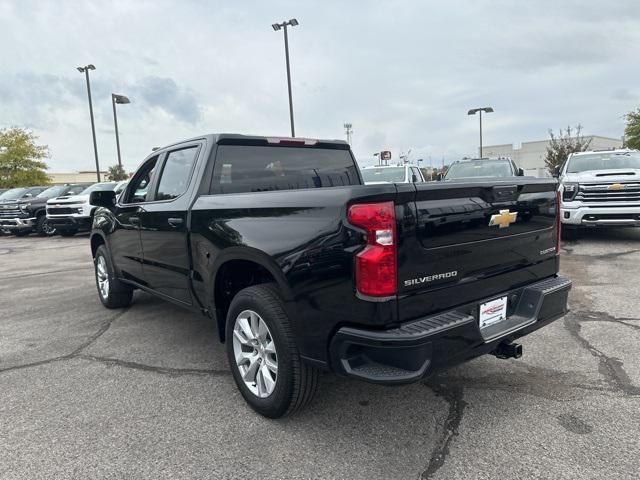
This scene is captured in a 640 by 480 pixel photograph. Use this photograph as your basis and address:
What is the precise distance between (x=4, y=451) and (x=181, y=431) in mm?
990

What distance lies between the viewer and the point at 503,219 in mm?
2846

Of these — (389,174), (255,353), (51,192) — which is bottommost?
(255,353)

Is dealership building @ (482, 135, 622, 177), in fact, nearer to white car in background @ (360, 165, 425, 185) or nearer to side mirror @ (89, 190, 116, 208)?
white car in background @ (360, 165, 425, 185)

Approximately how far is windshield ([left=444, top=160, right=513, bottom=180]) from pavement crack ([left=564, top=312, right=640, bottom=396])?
25.3ft

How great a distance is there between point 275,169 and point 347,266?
1733mm

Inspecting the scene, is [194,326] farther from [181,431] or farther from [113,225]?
[181,431]

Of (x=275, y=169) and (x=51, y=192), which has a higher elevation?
(x=51, y=192)

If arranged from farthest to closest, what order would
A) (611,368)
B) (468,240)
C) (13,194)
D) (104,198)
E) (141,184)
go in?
(13,194) < (104,198) < (141,184) < (611,368) < (468,240)

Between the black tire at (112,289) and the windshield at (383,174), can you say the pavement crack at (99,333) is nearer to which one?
the black tire at (112,289)

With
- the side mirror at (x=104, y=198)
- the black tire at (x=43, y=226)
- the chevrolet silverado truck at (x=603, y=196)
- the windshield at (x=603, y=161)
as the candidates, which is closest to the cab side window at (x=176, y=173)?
the side mirror at (x=104, y=198)

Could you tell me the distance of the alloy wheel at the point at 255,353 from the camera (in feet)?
9.71

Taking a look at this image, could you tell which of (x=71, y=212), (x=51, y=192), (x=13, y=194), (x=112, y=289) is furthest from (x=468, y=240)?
(x=13, y=194)

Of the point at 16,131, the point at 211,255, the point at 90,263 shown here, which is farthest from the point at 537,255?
the point at 16,131

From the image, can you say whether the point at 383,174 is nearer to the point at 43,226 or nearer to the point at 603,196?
the point at 603,196
